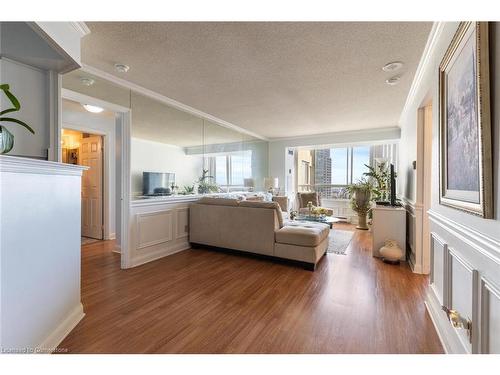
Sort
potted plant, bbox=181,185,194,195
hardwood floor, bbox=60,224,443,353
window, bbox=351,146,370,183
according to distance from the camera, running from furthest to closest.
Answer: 1. window, bbox=351,146,370,183
2. potted plant, bbox=181,185,194,195
3. hardwood floor, bbox=60,224,443,353

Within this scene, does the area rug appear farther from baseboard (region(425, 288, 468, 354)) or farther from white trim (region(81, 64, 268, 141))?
white trim (region(81, 64, 268, 141))

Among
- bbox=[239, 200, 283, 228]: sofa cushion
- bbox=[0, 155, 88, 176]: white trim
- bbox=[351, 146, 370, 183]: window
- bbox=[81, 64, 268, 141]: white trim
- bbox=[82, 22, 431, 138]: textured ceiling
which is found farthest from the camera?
bbox=[351, 146, 370, 183]: window

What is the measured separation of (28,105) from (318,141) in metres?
5.62

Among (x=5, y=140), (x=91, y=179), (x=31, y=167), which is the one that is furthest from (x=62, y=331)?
(x=91, y=179)

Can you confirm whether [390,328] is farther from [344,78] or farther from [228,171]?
[228,171]

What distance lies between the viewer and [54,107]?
199cm

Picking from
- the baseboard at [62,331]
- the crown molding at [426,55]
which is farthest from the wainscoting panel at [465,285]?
the baseboard at [62,331]

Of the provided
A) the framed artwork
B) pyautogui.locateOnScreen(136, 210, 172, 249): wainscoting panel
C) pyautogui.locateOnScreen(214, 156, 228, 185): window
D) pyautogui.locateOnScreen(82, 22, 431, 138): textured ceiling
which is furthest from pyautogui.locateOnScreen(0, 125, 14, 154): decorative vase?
pyautogui.locateOnScreen(214, 156, 228, 185): window

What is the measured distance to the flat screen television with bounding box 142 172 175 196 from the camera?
3.38 meters

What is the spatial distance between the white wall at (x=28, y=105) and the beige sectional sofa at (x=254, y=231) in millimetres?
2186

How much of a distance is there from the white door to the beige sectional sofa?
6.78ft

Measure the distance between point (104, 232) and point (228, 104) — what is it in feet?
11.2

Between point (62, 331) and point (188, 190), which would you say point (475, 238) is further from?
point (188, 190)

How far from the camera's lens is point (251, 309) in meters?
1.99
